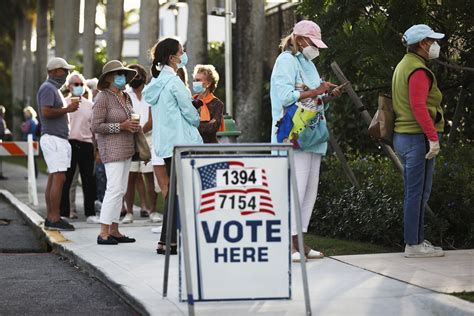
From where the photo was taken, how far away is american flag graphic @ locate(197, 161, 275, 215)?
755cm

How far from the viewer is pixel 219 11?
16.2 m

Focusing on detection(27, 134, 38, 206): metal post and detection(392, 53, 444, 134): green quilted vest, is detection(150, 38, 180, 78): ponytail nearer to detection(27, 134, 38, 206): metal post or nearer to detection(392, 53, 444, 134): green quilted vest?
detection(392, 53, 444, 134): green quilted vest

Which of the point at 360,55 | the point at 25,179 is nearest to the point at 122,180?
the point at 360,55

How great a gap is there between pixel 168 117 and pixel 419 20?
9.02 feet

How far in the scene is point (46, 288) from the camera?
Answer: 942 cm

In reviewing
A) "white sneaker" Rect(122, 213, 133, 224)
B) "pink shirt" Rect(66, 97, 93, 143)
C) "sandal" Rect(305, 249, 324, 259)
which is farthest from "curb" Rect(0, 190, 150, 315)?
"sandal" Rect(305, 249, 324, 259)

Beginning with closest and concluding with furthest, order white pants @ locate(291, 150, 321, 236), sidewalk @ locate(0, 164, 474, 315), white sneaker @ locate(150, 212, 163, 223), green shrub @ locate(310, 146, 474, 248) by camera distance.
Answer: sidewalk @ locate(0, 164, 474, 315), white pants @ locate(291, 150, 321, 236), green shrub @ locate(310, 146, 474, 248), white sneaker @ locate(150, 212, 163, 223)

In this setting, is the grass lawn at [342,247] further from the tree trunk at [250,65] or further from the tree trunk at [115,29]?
the tree trunk at [115,29]

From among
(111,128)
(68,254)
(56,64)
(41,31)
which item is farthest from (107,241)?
(41,31)

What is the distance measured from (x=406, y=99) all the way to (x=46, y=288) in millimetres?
3348

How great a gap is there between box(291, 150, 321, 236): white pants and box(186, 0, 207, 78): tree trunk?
9044 mm

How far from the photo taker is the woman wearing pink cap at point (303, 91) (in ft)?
32.5

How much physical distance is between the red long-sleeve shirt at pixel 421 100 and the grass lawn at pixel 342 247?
4.94 ft

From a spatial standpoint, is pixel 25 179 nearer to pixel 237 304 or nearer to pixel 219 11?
pixel 219 11
